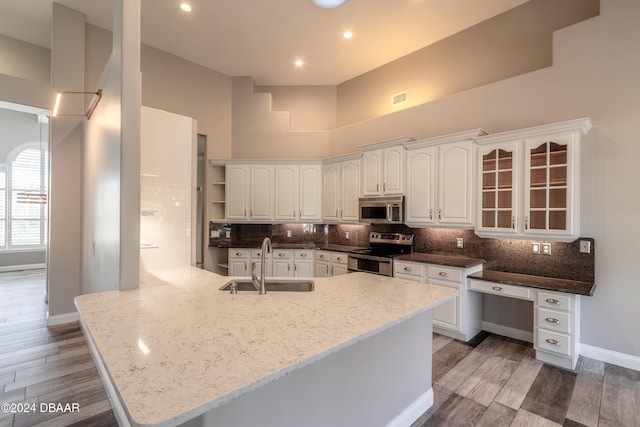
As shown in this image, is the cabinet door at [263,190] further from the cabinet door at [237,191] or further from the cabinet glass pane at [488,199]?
the cabinet glass pane at [488,199]

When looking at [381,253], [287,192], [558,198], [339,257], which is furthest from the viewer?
[287,192]

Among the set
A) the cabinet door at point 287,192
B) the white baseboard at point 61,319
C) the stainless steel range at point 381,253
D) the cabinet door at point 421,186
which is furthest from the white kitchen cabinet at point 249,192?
the white baseboard at point 61,319

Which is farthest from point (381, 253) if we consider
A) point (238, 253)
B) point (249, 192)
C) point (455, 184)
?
point (249, 192)

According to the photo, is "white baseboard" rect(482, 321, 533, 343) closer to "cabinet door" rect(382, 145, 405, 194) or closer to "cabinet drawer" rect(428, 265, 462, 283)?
"cabinet drawer" rect(428, 265, 462, 283)

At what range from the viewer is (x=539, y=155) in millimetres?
2910

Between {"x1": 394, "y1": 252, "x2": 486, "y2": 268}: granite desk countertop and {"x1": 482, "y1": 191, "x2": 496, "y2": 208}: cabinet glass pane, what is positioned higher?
{"x1": 482, "y1": 191, "x2": 496, "y2": 208}: cabinet glass pane

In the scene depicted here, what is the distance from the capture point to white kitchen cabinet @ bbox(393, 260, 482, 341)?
321 centimetres

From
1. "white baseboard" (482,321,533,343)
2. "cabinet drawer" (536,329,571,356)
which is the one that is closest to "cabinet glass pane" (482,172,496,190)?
"cabinet drawer" (536,329,571,356)

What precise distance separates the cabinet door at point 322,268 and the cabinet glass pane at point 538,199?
9.32 ft

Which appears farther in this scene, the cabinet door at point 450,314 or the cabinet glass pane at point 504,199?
the cabinet door at point 450,314

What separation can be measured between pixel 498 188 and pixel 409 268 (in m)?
1.35

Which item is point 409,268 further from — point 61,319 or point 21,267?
point 21,267

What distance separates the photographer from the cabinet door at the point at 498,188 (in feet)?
9.98

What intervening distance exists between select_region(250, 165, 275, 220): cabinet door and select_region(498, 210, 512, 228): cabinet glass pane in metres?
3.43
